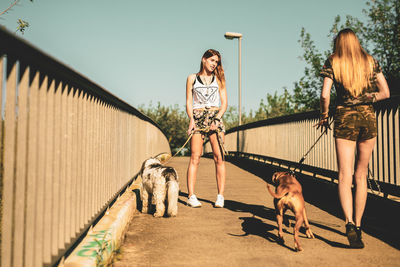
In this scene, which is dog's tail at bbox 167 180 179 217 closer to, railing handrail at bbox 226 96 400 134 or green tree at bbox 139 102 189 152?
railing handrail at bbox 226 96 400 134

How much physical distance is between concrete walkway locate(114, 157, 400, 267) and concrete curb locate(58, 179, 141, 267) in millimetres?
140

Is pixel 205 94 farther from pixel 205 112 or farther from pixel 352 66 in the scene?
pixel 352 66

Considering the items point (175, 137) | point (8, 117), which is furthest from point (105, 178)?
point (175, 137)

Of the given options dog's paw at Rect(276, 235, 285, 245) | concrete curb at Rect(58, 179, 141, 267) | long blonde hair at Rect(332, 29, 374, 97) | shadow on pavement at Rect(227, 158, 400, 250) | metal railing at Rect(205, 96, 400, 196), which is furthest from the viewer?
metal railing at Rect(205, 96, 400, 196)

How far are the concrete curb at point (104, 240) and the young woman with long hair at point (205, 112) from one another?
1418 millimetres

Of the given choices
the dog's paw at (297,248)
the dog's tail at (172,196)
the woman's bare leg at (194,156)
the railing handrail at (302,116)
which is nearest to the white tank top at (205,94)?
the woman's bare leg at (194,156)

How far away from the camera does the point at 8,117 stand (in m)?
1.57

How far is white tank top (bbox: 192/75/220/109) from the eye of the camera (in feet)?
16.9

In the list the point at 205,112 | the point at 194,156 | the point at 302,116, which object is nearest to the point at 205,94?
the point at 205,112

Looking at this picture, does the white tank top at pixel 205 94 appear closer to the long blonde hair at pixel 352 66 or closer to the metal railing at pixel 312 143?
the long blonde hair at pixel 352 66

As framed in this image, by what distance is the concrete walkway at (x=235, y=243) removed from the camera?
2.97 metres

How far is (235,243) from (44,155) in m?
2.20

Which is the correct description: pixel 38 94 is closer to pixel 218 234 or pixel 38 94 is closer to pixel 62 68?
pixel 62 68

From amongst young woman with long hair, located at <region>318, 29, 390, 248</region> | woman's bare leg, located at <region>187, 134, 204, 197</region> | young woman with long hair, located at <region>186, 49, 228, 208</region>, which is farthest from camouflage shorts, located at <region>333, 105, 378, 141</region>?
woman's bare leg, located at <region>187, 134, 204, 197</region>
